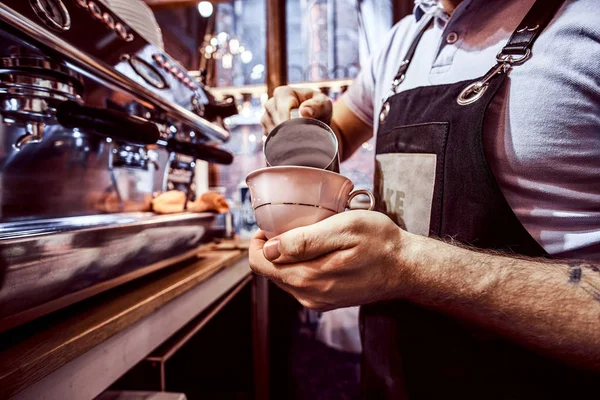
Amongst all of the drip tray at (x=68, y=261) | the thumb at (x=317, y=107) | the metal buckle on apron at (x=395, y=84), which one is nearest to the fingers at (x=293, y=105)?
the thumb at (x=317, y=107)

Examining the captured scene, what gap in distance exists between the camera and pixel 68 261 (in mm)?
603

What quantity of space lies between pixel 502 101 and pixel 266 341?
4.43 ft

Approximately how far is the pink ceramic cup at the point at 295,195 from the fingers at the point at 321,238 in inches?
1.2

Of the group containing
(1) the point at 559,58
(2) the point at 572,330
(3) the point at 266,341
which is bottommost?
(3) the point at 266,341

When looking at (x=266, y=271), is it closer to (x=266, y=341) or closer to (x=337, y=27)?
→ (x=266, y=341)

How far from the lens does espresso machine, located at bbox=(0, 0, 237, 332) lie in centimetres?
58

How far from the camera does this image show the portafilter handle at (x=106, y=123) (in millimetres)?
725

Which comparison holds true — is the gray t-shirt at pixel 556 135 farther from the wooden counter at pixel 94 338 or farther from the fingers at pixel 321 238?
the wooden counter at pixel 94 338

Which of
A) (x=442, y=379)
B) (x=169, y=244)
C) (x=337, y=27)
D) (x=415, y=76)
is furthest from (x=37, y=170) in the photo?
(x=337, y=27)

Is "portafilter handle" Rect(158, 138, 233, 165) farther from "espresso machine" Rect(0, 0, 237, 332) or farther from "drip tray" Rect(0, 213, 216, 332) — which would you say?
"drip tray" Rect(0, 213, 216, 332)

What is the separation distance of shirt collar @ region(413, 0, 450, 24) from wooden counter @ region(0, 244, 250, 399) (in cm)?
88

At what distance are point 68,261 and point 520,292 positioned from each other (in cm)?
71

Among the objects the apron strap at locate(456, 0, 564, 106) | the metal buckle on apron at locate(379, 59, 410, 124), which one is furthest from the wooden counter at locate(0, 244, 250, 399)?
the apron strap at locate(456, 0, 564, 106)

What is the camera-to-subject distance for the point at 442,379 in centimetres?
65
